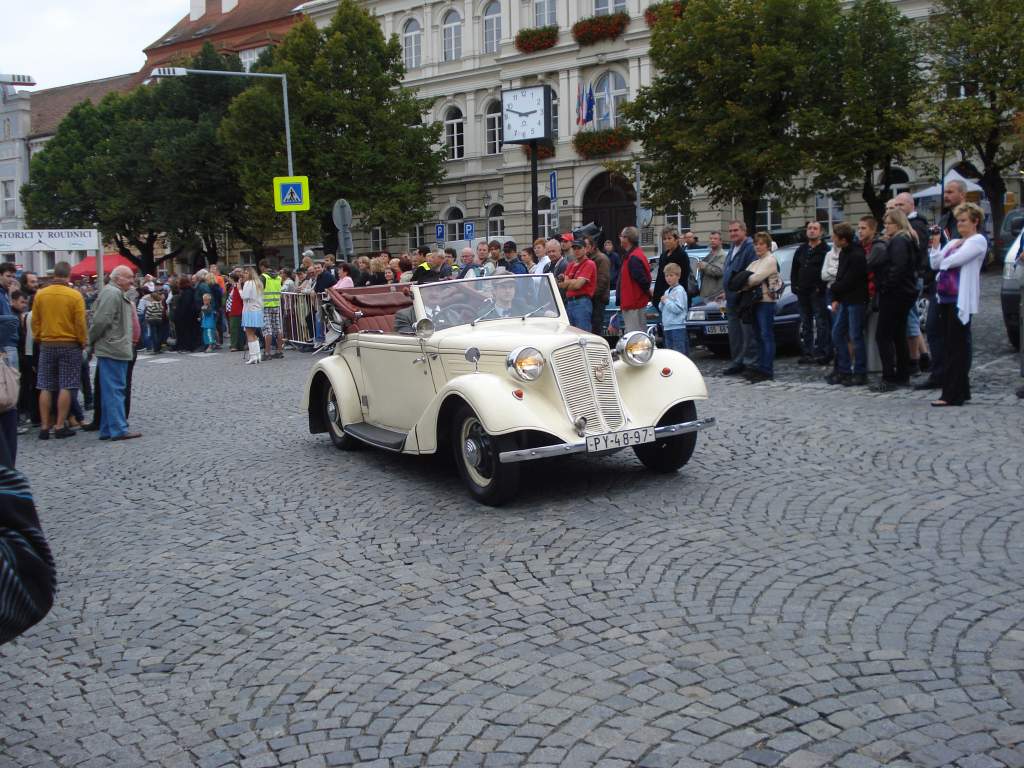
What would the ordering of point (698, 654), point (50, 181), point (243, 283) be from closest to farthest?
point (698, 654)
point (243, 283)
point (50, 181)

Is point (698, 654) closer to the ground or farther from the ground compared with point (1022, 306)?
closer to the ground

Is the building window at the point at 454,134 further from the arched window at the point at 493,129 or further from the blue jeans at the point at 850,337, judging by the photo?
the blue jeans at the point at 850,337

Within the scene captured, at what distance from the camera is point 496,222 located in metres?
51.8

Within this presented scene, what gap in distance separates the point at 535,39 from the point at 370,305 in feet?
132

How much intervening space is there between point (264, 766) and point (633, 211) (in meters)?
44.3

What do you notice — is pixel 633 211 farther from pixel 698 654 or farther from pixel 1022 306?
pixel 698 654

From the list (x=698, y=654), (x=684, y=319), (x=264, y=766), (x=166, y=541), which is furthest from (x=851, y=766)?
(x=684, y=319)

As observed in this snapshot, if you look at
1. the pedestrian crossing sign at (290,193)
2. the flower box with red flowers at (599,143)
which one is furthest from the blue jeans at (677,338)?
the flower box with red flowers at (599,143)

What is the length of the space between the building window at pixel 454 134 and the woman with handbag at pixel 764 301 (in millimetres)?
41659

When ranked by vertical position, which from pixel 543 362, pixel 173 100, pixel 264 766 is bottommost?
pixel 264 766

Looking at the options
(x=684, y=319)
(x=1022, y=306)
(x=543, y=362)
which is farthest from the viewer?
(x=684, y=319)

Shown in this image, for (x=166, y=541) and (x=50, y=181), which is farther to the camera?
(x=50, y=181)

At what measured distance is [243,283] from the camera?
74.0 feet

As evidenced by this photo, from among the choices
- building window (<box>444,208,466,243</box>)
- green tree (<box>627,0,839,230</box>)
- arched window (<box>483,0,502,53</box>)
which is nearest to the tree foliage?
building window (<box>444,208,466,243</box>)
